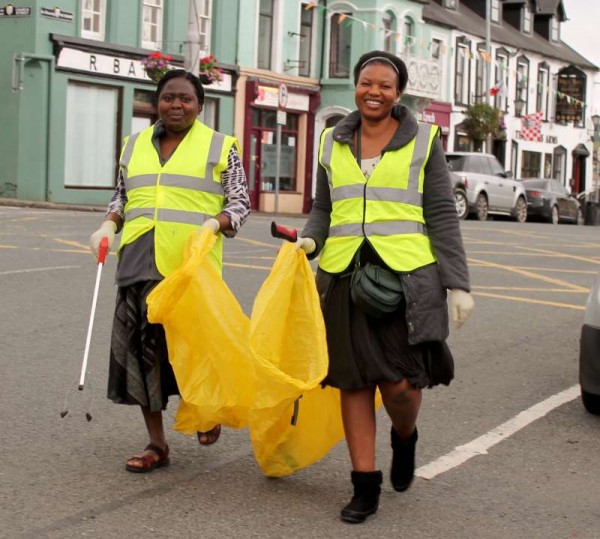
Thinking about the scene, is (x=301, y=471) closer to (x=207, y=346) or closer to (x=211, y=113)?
(x=207, y=346)

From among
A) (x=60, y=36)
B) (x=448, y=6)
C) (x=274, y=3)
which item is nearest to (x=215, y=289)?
(x=60, y=36)

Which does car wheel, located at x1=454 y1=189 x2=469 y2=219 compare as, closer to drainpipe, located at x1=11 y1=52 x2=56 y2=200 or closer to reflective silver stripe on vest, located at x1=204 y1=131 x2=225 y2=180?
drainpipe, located at x1=11 y1=52 x2=56 y2=200

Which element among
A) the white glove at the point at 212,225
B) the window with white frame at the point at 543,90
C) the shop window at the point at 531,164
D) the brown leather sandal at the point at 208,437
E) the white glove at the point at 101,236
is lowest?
the brown leather sandal at the point at 208,437

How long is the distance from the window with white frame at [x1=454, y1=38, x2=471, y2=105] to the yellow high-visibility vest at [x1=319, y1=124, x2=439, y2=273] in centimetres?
4236

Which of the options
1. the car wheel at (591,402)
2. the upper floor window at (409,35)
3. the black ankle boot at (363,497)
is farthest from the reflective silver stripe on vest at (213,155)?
the upper floor window at (409,35)

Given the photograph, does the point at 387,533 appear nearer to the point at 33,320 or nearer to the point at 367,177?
the point at 367,177

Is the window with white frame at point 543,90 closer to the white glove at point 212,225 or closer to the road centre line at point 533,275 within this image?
the road centre line at point 533,275

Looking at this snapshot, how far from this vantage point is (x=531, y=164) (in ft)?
175

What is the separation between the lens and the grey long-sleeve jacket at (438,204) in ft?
16.3

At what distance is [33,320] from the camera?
988 centimetres

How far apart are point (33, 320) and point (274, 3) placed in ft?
90.8

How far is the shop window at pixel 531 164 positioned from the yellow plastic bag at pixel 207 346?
4816 centimetres

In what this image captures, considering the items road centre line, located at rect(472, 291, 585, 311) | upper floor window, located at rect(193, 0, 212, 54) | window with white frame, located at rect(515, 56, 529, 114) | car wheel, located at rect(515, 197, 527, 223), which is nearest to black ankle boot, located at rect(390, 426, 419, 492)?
road centre line, located at rect(472, 291, 585, 311)

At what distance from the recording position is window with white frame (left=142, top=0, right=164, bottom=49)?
105 ft
